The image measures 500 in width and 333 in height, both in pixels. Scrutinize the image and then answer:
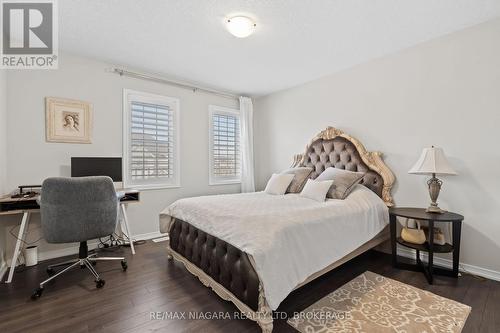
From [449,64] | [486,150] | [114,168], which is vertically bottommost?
[114,168]

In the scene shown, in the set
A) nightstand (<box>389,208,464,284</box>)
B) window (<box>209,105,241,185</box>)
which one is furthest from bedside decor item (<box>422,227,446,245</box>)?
window (<box>209,105,241,185</box>)

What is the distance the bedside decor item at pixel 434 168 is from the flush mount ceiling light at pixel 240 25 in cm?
218

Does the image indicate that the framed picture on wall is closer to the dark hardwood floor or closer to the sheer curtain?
the dark hardwood floor

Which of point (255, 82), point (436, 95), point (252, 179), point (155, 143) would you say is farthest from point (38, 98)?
point (436, 95)

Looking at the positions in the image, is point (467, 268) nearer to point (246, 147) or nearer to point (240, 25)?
point (240, 25)

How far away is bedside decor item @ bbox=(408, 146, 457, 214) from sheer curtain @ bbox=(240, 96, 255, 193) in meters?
2.82

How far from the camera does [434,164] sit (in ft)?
7.59

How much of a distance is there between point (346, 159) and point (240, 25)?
7.27ft

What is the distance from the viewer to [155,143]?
3.65 m

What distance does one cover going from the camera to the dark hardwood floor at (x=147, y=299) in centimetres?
164

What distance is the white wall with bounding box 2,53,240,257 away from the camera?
2654 mm

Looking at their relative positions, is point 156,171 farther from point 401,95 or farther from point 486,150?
point 486,150

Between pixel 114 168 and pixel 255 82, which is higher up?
pixel 255 82

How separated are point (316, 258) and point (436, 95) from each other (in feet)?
7.50
